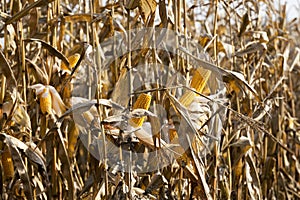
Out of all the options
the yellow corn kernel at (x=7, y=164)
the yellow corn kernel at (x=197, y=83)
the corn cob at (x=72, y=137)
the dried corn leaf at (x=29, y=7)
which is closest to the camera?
the dried corn leaf at (x=29, y=7)

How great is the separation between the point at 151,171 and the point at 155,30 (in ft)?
1.22

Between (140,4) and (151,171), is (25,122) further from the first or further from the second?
(140,4)

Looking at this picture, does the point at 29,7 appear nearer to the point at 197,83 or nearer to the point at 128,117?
the point at 128,117

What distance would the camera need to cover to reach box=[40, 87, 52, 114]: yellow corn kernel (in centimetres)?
132

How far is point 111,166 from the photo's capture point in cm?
124

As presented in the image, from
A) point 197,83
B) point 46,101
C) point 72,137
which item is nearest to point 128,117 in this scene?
point 197,83

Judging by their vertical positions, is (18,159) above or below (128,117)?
below

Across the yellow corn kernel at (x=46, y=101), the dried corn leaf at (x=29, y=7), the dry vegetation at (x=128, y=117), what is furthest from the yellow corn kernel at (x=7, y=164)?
the dried corn leaf at (x=29, y=7)

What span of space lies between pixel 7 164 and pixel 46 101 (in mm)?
198

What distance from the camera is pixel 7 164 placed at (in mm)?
1328

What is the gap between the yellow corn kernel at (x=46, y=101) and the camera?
132 cm

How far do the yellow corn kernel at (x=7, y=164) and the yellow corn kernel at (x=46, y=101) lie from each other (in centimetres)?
15

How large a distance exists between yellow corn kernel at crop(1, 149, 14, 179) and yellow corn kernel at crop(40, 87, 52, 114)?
148 millimetres

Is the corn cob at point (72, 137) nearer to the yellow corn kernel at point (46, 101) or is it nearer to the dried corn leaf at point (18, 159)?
the yellow corn kernel at point (46, 101)
